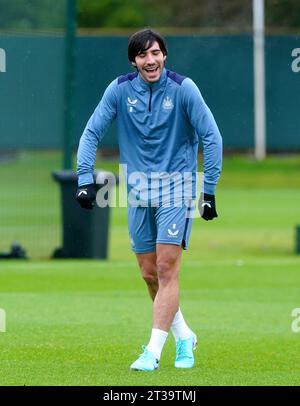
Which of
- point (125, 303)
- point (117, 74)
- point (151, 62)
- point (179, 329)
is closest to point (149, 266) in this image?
point (179, 329)

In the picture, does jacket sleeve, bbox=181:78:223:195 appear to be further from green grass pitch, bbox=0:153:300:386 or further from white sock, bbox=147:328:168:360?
green grass pitch, bbox=0:153:300:386

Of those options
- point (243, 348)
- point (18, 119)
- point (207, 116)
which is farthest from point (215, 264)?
point (207, 116)

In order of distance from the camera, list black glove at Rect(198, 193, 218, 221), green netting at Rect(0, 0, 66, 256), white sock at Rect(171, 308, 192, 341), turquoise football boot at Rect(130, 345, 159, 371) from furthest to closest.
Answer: green netting at Rect(0, 0, 66, 256) < white sock at Rect(171, 308, 192, 341) < black glove at Rect(198, 193, 218, 221) < turquoise football boot at Rect(130, 345, 159, 371)

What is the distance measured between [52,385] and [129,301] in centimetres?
520

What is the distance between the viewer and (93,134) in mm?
9273

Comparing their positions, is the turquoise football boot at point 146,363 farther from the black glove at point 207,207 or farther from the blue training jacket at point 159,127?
the blue training jacket at point 159,127

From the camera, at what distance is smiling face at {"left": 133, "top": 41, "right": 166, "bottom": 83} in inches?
353

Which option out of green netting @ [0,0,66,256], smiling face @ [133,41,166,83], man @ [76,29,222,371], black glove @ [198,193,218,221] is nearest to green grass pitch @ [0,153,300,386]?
green netting @ [0,0,66,256]

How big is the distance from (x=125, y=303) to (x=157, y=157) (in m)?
4.40

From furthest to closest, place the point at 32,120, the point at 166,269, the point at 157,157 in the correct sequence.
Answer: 1. the point at 32,120
2. the point at 157,157
3. the point at 166,269

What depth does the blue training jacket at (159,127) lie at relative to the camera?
355 inches

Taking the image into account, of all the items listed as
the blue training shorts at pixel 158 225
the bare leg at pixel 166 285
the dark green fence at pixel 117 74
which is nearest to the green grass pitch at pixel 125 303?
the bare leg at pixel 166 285

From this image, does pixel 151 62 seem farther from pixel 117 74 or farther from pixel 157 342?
pixel 117 74

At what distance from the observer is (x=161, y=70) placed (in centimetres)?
902
